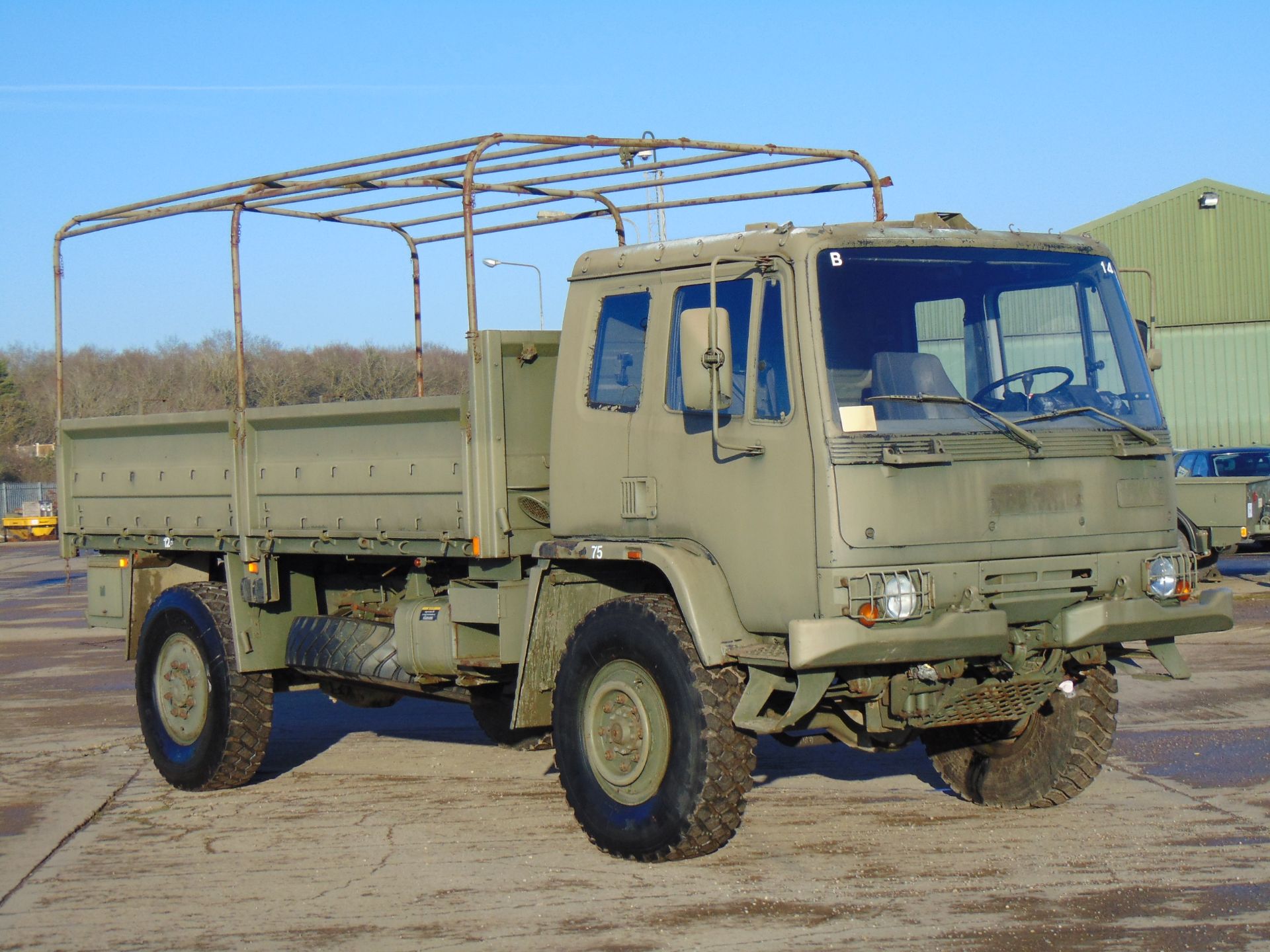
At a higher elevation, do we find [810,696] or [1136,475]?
[1136,475]

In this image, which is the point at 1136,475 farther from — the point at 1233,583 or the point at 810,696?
the point at 1233,583

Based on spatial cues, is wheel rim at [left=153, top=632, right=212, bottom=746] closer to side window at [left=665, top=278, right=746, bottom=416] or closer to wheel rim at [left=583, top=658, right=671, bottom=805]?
wheel rim at [left=583, top=658, right=671, bottom=805]

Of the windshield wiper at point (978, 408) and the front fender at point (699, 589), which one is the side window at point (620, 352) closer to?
the front fender at point (699, 589)

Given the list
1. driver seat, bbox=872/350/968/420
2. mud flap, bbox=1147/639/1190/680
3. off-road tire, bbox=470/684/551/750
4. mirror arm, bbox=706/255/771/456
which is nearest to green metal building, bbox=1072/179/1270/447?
off-road tire, bbox=470/684/551/750

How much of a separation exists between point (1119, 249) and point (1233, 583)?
20313 mm

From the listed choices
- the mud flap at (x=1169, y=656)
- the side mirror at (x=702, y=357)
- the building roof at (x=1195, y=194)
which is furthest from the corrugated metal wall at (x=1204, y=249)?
the side mirror at (x=702, y=357)

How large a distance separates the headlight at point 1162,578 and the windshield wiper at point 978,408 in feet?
2.58

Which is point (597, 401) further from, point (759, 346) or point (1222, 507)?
point (1222, 507)

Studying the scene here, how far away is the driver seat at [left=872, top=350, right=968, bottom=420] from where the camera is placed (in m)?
6.12

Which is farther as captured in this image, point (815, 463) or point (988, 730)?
point (988, 730)

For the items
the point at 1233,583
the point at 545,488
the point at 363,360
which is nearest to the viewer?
the point at 545,488

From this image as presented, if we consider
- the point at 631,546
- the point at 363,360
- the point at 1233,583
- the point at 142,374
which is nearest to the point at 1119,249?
the point at 1233,583

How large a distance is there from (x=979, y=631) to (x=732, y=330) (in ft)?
5.12

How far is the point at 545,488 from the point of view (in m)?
7.43
